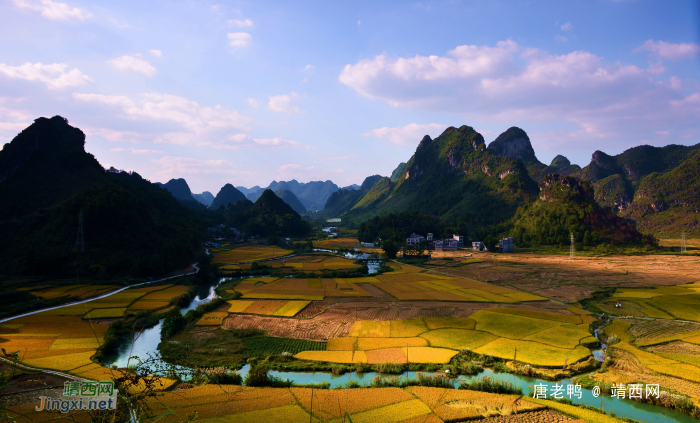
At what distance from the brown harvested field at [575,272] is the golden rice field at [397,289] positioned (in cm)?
472

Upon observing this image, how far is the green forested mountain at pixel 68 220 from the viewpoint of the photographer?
4556cm

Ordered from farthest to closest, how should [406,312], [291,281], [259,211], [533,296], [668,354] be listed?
[259,211] → [291,281] → [533,296] → [406,312] → [668,354]

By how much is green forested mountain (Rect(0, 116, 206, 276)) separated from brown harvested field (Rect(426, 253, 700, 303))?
4914 cm

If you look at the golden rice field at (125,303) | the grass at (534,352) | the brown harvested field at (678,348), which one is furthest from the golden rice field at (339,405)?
the golden rice field at (125,303)

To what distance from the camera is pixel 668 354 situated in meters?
22.2

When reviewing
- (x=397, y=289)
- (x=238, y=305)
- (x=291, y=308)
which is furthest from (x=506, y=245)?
(x=238, y=305)

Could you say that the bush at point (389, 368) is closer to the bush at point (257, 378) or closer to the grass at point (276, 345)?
the grass at point (276, 345)

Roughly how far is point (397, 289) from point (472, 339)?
715 inches

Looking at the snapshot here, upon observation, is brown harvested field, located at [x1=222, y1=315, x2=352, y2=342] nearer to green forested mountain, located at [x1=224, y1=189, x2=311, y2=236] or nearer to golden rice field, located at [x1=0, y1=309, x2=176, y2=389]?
golden rice field, located at [x1=0, y1=309, x2=176, y2=389]

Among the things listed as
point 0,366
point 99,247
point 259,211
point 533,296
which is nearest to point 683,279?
point 533,296

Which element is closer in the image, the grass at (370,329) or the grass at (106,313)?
the grass at (370,329)

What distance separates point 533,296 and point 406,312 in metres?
17.9

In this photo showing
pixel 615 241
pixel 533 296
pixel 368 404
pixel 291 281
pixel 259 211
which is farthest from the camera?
pixel 259 211

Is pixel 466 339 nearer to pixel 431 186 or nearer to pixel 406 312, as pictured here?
pixel 406 312
